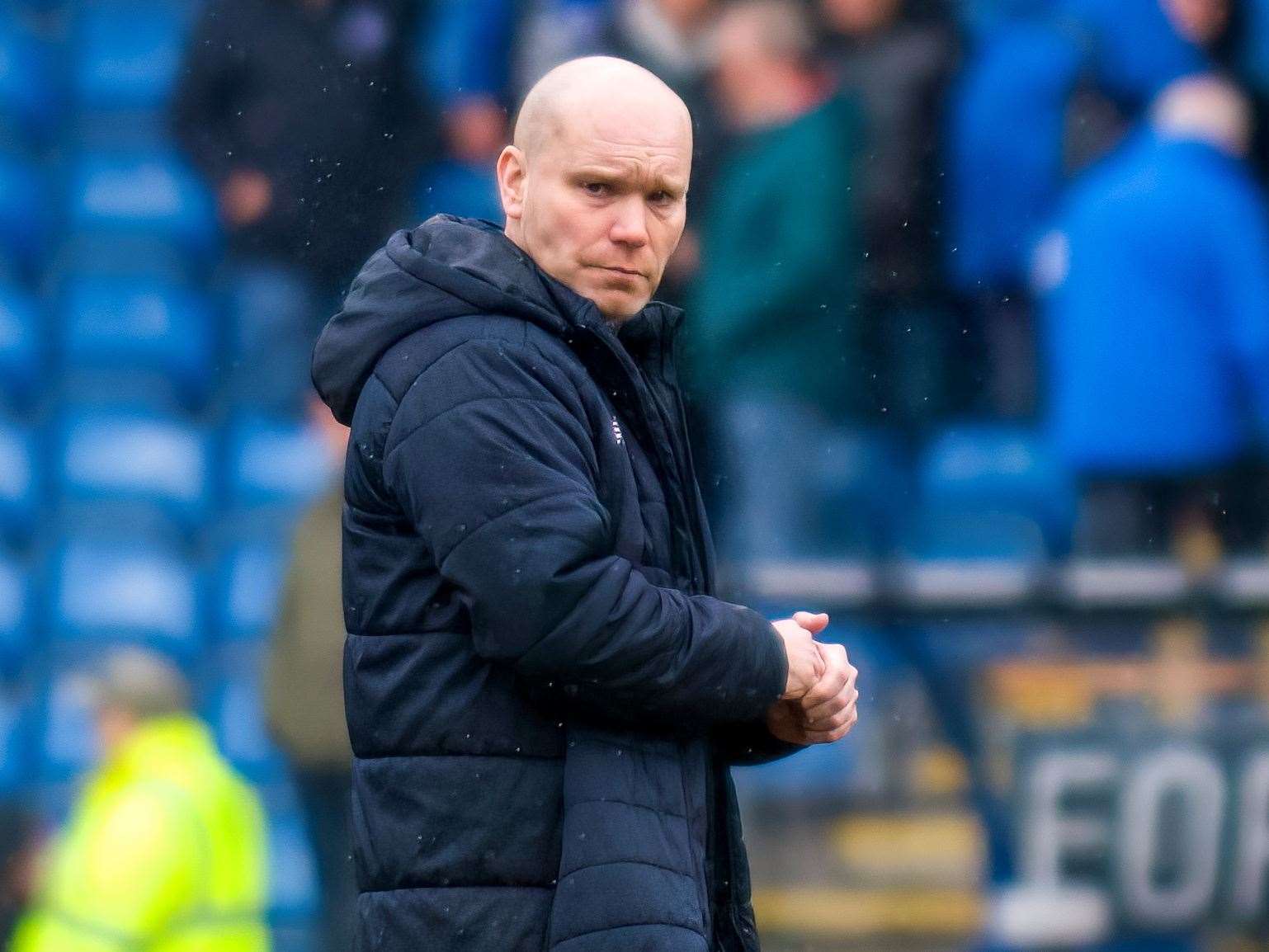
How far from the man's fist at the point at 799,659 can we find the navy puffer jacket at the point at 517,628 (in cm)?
3

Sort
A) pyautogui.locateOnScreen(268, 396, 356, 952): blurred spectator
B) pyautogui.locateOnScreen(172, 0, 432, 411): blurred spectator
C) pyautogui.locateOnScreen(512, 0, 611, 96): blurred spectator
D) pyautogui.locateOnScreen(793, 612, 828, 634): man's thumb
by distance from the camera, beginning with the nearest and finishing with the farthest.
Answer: pyautogui.locateOnScreen(793, 612, 828, 634): man's thumb
pyautogui.locateOnScreen(172, 0, 432, 411): blurred spectator
pyautogui.locateOnScreen(268, 396, 356, 952): blurred spectator
pyautogui.locateOnScreen(512, 0, 611, 96): blurred spectator

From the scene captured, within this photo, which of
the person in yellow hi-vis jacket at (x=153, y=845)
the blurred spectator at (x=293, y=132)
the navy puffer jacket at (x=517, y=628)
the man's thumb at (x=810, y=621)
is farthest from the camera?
the blurred spectator at (x=293, y=132)

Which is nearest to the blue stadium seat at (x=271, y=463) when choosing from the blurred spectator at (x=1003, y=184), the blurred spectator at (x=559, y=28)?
the blurred spectator at (x=559, y=28)

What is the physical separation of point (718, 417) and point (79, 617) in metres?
1.73

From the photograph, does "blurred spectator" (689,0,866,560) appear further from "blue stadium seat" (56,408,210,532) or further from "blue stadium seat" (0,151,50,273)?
"blue stadium seat" (0,151,50,273)

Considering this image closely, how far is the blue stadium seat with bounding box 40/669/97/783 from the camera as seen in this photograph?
511cm

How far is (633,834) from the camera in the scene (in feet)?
6.91

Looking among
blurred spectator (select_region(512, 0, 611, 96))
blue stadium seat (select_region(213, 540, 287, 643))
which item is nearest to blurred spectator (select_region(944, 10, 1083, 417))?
blurred spectator (select_region(512, 0, 611, 96))

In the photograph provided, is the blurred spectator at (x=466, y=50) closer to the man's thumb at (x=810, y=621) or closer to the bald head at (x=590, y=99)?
the bald head at (x=590, y=99)

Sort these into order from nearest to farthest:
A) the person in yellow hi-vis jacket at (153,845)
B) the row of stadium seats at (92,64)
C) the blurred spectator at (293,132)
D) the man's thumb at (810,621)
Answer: the man's thumb at (810,621)
the person in yellow hi-vis jacket at (153,845)
the blurred spectator at (293,132)
the row of stadium seats at (92,64)

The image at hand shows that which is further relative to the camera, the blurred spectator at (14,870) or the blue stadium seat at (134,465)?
the blue stadium seat at (134,465)

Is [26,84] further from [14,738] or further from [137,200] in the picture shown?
[14,738]

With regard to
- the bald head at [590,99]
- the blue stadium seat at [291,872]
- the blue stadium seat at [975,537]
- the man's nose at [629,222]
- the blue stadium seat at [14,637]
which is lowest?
the blue stadium seat at [291,872]

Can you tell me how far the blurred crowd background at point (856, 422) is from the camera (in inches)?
196
